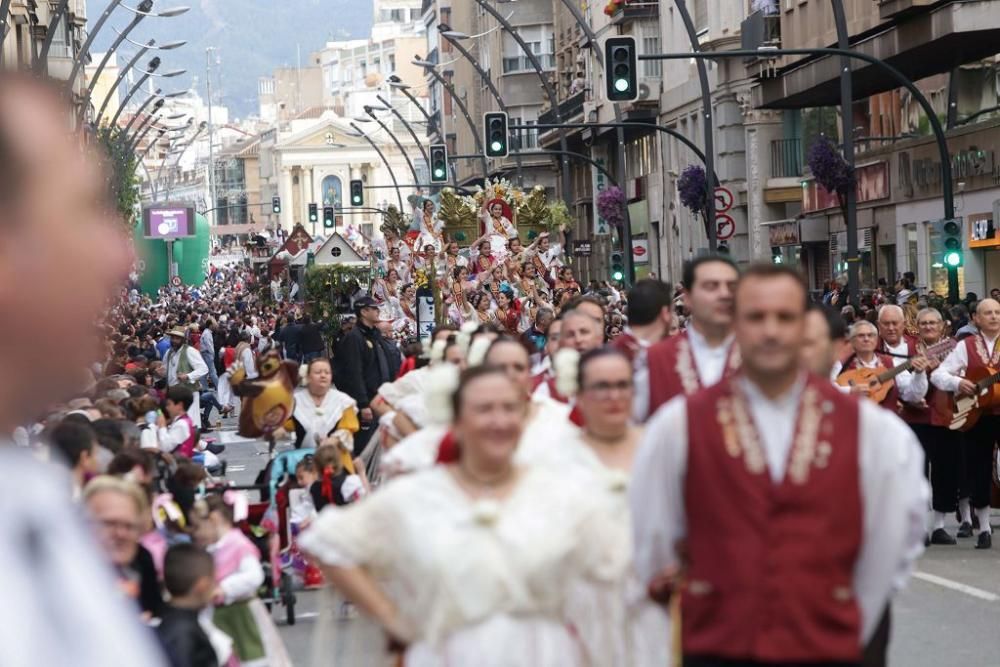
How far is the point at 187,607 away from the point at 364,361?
14121 millimetres

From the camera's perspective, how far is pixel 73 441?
344 inches

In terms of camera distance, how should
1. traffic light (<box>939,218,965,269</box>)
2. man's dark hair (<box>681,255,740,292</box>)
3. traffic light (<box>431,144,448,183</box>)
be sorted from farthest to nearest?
traffic light (<box>431,144,448,183</box>)
traffic light (<box>939,218,965,269</box>)
man's dark hair (<box>681,255,740,292</box>)

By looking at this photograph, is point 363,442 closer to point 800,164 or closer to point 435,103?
point 800,164

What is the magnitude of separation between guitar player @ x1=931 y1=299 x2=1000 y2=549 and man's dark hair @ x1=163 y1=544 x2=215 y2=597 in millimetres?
8511

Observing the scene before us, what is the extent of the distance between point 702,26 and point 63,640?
5760 centimetres

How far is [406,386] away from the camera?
1309 centimetres

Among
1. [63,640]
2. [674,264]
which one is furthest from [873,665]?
[674,264]

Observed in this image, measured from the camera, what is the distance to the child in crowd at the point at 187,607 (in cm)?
718

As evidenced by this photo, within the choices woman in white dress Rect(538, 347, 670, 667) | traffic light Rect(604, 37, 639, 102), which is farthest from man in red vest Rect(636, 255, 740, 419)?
traffic light Rect(604, 37, 639, 102)

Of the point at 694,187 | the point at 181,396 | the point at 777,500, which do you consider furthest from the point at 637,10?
the point at 777,500

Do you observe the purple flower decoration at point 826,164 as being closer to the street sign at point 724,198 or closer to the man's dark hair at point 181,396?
the street sign at point 724,198

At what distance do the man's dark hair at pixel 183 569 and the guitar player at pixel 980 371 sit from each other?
8511mm

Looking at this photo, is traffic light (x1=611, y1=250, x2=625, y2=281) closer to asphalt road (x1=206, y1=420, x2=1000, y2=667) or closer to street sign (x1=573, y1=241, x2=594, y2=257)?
street sign (x1=573, y1=241, x2=594, y2=257)

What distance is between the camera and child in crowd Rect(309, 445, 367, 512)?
47.1ft
